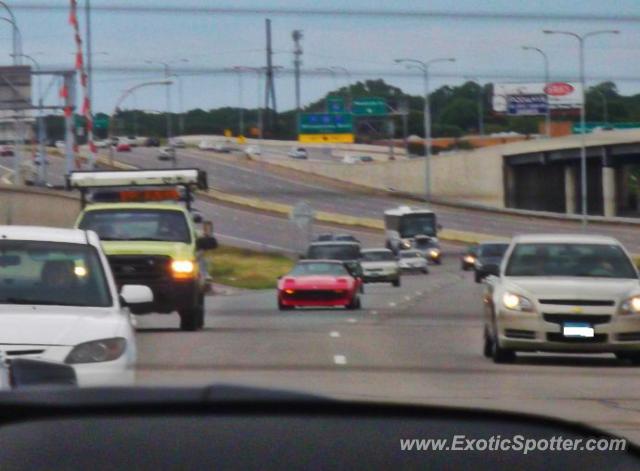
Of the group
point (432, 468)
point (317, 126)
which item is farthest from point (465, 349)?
point (432, 468)

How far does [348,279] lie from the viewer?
25766mm

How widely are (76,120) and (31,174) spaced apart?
299 cm

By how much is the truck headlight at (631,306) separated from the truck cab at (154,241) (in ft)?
18.8

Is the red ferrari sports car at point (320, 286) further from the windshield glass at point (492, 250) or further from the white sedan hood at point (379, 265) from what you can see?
the white sedan hood at point (379, 265)

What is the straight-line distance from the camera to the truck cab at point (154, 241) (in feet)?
60.2

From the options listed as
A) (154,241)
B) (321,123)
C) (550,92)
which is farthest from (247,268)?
(550,92)

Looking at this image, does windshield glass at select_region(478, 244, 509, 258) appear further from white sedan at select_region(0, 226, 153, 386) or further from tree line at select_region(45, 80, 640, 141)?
white sedan at select_region(0, 226, 153, 386)

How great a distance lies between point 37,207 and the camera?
1755cm

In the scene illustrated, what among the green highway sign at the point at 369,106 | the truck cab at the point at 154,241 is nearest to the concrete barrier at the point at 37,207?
the truck cab at the point at 154,241

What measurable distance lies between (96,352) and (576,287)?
7417mm

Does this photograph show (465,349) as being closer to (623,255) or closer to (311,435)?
(623,255)

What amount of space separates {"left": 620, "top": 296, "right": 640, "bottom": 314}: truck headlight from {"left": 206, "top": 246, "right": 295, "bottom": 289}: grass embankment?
6.02 metres

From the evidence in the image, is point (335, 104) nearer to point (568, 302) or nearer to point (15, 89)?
point (568, 302)

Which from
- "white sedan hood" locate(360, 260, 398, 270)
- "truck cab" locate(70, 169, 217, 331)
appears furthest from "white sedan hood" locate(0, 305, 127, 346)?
"white sedan hood" locate(360, 260, 398, 270)
